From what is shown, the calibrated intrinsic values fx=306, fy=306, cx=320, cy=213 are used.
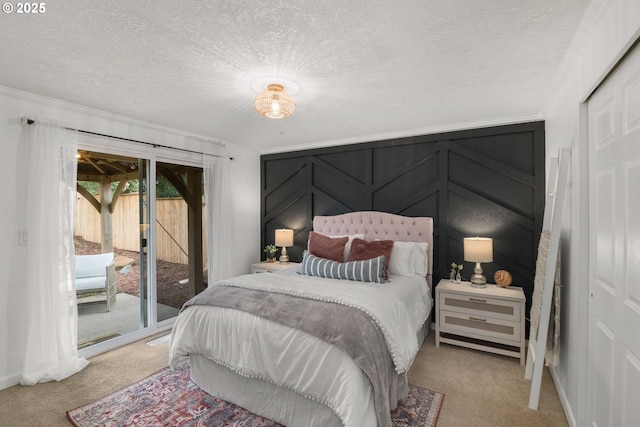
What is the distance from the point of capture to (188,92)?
271 cm

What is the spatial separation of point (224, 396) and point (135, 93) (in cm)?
266

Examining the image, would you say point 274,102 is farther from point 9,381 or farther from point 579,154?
point 9,381

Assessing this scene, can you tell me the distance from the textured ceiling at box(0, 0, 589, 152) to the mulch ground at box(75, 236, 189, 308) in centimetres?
149

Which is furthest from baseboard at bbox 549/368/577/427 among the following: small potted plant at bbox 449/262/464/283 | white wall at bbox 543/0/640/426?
small potted plant at bbox 449/262/464/283

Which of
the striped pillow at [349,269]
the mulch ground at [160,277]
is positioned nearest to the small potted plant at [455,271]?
the striped pillow at [349,269]

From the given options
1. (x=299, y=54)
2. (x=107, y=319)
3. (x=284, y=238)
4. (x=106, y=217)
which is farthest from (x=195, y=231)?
(x=299, y=54)

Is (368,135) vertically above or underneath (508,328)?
above

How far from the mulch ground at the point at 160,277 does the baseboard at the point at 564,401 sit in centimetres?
413

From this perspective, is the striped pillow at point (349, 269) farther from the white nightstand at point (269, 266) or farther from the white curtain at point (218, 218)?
the white curtain at point (218, 218)

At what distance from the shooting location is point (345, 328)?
1914mm

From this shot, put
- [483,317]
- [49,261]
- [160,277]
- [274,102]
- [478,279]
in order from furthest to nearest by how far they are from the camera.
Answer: [160,277], [478,279], [483,317], [49,261], [274,102]

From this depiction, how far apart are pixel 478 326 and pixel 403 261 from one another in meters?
0.96

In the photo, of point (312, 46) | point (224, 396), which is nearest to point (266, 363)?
point (224, 396)

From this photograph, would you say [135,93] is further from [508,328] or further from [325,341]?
[508,328]
